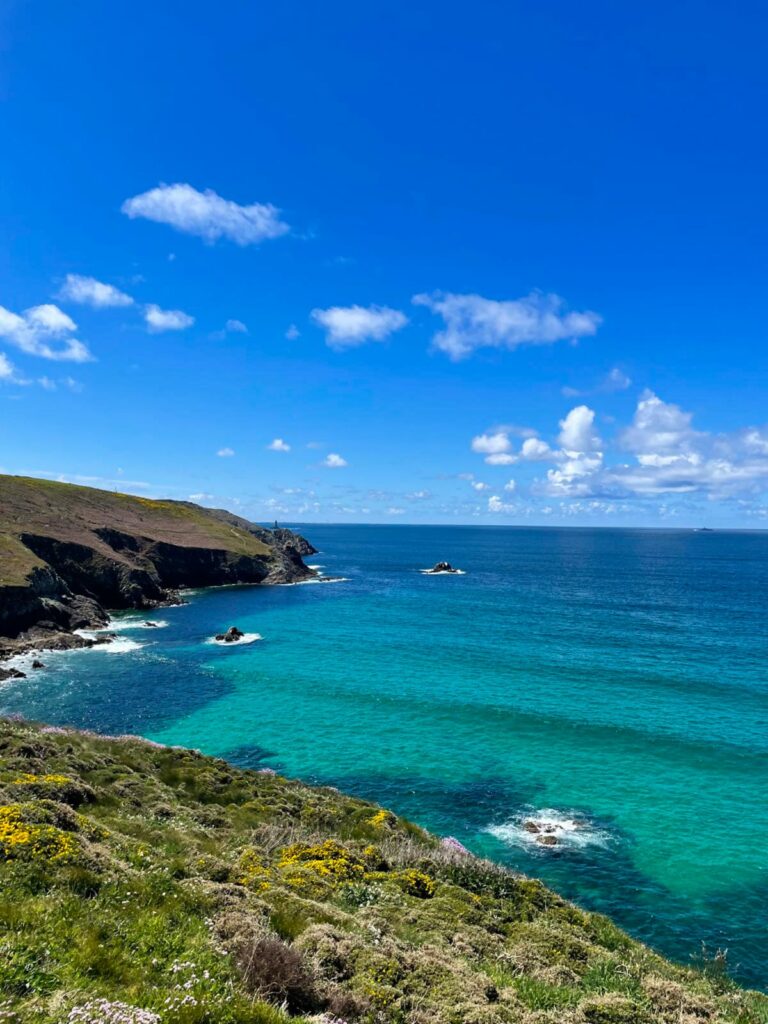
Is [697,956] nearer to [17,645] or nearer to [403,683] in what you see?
[403,683]

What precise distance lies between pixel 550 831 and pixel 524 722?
1599 cm

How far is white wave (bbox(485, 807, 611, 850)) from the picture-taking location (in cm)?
2897

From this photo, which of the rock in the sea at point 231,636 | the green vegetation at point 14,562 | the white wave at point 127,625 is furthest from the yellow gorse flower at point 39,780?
the white wave at point 127,625

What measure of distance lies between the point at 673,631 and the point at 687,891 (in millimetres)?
60104

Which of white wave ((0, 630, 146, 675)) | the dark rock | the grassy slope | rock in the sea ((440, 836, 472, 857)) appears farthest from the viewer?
the grassy slope

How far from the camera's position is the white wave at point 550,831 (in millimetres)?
28969

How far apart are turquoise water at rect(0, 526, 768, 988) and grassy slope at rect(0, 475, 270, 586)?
2276cm

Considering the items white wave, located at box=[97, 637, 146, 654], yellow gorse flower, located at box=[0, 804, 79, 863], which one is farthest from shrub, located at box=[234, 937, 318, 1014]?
white wave, located at box=[97, 637, 146, 654]

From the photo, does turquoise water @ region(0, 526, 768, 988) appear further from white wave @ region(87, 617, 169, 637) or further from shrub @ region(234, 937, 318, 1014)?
shrub @ region(234, 937, 318, 1014)

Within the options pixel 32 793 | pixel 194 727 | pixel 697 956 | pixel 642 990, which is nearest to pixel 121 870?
pixel 32 793

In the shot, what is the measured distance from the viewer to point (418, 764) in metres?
38.5

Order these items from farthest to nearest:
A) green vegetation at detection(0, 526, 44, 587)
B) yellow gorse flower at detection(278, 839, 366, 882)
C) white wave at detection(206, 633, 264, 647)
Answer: white wave at detection(206, 633, 264, 647) < green vegetation at detection(0, 526, 44, 587) < yellow gorse flower at detection(278, 839, 366, 882)

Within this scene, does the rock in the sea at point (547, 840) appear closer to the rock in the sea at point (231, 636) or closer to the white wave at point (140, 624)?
the rock in the sea at point (231, 636)

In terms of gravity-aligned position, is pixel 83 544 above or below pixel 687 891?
above
